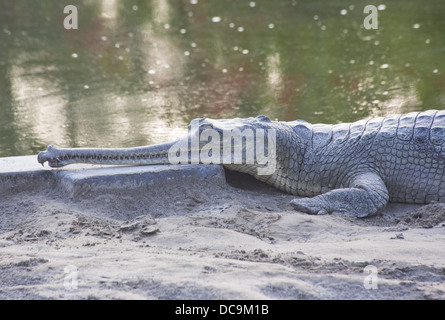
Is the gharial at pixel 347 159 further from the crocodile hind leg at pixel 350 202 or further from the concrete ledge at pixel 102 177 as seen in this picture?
the concrete ledge at pixel 102 177

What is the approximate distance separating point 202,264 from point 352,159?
1.95 m

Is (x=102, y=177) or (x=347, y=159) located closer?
(x=102, y=177)

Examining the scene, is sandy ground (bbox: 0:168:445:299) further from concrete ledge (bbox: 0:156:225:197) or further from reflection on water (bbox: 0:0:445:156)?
reflection on water (bbox: 0:0:445:156)

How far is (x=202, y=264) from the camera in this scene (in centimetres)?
301

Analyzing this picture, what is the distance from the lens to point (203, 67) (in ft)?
28.9

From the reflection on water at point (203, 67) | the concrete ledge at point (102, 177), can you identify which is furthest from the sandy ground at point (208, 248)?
the reflection on water at point (203, 67)

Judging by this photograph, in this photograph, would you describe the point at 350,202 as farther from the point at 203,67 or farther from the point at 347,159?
the point at 203,67

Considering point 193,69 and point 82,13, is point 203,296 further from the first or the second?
point 82,13

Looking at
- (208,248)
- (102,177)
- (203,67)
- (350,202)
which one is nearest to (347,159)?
(350,202)

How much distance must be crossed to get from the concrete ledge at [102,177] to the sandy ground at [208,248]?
Answer: 0.05 metres

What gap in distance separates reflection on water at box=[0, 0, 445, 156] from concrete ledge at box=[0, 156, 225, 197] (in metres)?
1.50

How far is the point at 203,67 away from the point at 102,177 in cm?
472

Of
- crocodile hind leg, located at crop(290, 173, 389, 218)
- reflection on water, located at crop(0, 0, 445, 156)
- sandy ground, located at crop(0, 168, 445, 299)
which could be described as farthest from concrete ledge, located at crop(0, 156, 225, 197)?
reflection on water, located at crop(0, 0, 445, 156)
